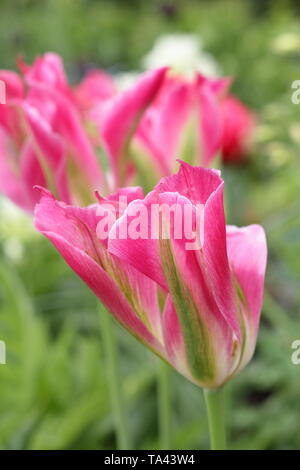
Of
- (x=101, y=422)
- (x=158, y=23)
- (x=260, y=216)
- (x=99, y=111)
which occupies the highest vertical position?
(x=158, y=23)

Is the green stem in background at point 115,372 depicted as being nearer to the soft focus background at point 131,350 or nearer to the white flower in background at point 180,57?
the soft focus background at point 131,350

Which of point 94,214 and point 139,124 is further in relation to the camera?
point 139,124

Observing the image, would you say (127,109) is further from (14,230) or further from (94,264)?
(14,230)

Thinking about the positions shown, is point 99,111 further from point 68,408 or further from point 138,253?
point 68,408
